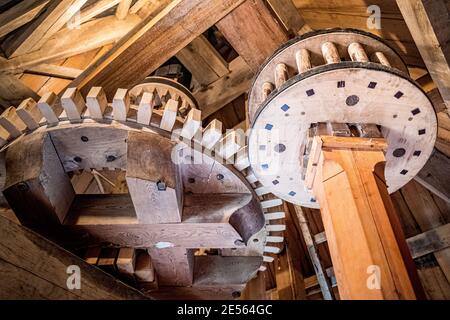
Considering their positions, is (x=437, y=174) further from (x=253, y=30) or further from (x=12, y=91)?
(x=12, y=91)

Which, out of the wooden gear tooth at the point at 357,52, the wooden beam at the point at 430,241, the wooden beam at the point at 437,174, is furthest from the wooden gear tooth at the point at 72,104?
the wooden beam at the point at 430,241

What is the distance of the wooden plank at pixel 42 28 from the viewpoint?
2449 millimetres

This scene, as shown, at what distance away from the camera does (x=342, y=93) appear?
5.10 ft

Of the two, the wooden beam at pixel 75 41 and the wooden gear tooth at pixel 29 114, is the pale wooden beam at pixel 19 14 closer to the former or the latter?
the wooden beam at pixel 75 41

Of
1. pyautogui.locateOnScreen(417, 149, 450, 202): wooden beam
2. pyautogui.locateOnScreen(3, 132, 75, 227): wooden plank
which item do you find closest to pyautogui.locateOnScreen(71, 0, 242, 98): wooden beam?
pyautogui.locateOnScreen(3, 132, 75, 227): wooden plank

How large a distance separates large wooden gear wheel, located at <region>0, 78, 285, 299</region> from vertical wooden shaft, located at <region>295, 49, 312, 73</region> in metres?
0.54

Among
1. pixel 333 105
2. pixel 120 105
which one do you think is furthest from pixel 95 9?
pixel 333 105

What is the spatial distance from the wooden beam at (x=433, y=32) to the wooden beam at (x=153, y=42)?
3.41 ft

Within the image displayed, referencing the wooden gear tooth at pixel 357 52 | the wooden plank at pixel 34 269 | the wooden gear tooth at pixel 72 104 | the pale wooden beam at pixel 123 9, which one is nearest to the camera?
the wooden plank at pixel 34 269

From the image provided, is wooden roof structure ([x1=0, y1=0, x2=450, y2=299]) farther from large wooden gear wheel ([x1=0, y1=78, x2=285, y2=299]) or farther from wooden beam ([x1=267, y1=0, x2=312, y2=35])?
large wooden gear wheel ([x1=0, y1=78, x2=285, y2=299])

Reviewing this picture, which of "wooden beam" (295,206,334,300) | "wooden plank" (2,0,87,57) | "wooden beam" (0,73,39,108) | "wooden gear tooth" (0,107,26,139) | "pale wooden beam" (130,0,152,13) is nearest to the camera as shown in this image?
"wooden gear tooth" (0,107,26,139)

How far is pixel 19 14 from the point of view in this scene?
7.86 feet

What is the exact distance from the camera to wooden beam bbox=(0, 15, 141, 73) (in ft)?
8.77
